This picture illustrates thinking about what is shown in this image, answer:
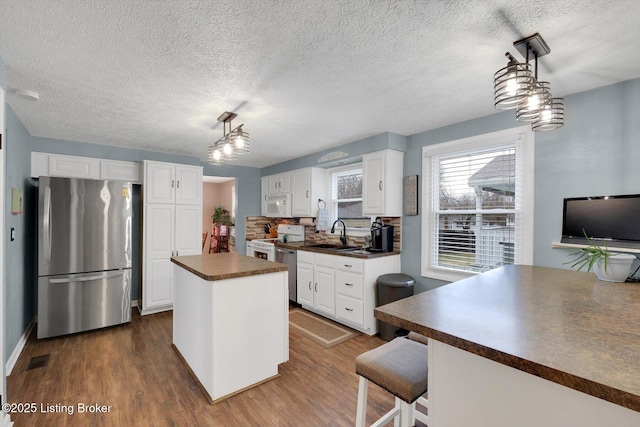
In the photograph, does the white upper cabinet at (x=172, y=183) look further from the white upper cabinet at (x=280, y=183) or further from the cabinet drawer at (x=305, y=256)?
the cabinet drawer at (x=305, y=256)

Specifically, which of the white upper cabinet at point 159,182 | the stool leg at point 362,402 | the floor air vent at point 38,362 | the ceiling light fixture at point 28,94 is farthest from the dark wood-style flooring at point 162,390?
the ceiling light fixture at point 28,94

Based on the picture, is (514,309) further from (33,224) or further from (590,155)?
(33,224)

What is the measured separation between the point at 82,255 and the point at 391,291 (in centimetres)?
351

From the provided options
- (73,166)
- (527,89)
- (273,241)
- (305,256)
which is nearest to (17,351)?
(73,166)

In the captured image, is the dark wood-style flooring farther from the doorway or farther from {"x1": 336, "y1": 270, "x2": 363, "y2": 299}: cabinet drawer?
the doorway

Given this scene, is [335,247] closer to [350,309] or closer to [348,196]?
[348,196]

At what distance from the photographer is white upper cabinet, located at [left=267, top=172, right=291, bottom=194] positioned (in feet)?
16.5

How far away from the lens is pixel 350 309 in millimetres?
3375

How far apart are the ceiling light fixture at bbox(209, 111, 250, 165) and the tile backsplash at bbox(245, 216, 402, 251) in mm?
2009

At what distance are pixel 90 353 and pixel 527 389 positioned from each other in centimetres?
360

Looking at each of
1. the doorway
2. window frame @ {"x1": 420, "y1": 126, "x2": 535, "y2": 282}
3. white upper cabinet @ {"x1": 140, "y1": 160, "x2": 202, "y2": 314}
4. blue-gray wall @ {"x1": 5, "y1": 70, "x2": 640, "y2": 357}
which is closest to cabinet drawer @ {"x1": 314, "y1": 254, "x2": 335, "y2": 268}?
blue-gray wall @ {"x1": 5, "y1": 70, "x2": 640, "y2": 357}

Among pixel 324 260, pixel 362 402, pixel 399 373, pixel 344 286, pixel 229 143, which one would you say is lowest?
pixel 362 402

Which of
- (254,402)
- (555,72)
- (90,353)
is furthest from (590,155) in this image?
(90,353)

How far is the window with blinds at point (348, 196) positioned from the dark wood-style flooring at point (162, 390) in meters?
1.74
